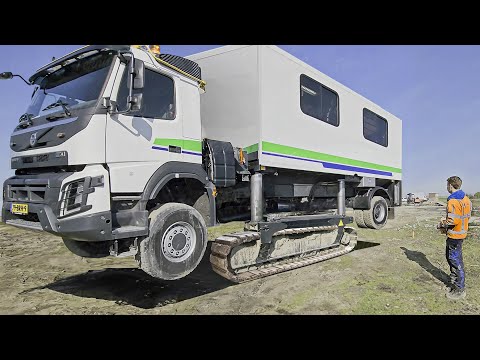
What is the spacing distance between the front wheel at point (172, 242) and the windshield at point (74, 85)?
1.65 metres

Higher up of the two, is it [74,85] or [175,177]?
[74,85]

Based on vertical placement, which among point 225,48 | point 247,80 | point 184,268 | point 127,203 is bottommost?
point 184,268

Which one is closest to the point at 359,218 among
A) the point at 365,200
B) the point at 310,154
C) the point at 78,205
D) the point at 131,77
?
the point at 365,200

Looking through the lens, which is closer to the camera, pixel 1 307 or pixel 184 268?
pixel 184 268

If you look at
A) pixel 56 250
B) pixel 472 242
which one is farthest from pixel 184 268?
pixel 472 242

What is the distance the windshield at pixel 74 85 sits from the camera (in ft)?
13.2

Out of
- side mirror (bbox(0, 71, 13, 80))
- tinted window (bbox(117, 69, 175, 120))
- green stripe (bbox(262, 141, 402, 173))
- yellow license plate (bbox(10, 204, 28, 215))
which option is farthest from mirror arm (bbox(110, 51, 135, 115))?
green stripe (bbox(262, 141, 402, 173))

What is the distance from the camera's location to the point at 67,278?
628cm

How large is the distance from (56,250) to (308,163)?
6988mm

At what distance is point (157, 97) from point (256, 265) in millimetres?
3099

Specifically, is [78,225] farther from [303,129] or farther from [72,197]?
[303,129]

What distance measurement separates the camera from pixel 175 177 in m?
4.50

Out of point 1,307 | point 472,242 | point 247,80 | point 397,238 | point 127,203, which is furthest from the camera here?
point 397,238

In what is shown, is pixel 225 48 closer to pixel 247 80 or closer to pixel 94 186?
pixel 247 80
